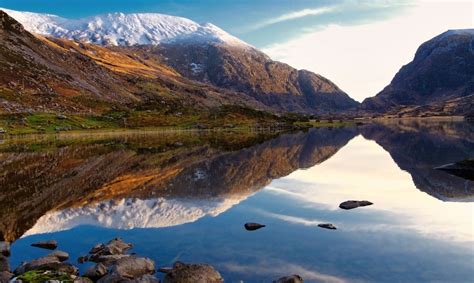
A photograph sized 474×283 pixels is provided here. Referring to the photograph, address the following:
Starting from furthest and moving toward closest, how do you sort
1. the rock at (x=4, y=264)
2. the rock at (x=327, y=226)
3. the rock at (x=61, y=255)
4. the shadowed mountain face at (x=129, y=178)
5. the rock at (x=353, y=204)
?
1. the shadowed mountain face at (x=129, y=178)
2. the rock at (x=353, y=204)
3. the rock at (x=327, y=226)
4. the rock at (x=61, y=255)
5. the rock at (x=4, y=264)

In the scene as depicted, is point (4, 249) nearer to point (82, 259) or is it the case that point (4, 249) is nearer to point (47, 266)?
point (82, 259)

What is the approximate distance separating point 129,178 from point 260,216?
28.6m

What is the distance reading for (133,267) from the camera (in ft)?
77.8

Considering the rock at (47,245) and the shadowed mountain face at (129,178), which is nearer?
the rock at (47,245)

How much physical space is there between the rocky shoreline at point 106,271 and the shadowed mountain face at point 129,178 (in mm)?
9183

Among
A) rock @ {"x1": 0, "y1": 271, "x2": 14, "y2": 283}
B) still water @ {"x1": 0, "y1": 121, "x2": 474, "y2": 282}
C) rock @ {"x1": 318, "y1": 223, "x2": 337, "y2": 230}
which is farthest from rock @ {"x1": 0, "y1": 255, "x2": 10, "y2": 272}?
rock @ {"x1": 318, "y1": 223, "x2": 337, "y2": 230}

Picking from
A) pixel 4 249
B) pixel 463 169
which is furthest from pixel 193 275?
pixel 463 169

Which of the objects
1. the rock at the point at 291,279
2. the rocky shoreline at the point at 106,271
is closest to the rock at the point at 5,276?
the rocky shoreline at the point at 106,271

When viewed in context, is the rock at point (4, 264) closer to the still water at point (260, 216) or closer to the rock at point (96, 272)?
the still water at point (260, 216)

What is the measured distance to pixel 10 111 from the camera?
193750 millimetres

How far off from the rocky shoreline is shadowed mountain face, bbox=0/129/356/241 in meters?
9.18

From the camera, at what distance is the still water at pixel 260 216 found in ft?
85.0

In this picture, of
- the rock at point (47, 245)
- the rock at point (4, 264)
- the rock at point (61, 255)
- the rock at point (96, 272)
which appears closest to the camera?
the rock at point (96, 272)

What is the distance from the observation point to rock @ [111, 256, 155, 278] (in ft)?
76.1
